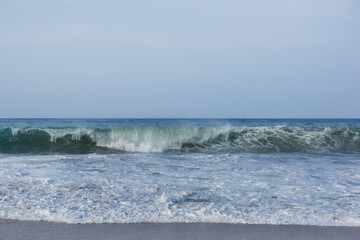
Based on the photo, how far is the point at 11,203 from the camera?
175 inches

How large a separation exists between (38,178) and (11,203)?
1.67 metres

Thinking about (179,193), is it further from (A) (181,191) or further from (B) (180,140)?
(B) (180,140)

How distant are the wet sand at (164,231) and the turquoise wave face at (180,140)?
30.2 ft

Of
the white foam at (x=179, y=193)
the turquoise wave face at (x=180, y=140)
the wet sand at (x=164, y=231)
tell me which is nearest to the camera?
the wet sand at (x=164, y=231)

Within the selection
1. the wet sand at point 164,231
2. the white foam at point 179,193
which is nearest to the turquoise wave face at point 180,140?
the white foam at point 179,193

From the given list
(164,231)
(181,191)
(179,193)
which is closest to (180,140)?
(181,191)

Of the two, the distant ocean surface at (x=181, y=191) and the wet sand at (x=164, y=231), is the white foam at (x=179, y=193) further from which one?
the wet sand at (x=164, y=231)

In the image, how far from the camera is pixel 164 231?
357cm

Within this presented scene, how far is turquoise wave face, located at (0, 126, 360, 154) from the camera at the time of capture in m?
13.6

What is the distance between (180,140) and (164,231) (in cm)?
1121

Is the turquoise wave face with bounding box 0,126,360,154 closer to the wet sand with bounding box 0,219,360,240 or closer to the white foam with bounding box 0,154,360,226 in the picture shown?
the white foam with bounding box 0,154,360,226

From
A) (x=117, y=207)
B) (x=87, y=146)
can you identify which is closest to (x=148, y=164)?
(x=117, y=207)

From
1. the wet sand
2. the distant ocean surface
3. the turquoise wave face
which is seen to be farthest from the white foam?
the turquoise wave face

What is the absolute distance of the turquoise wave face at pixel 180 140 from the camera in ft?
44.6
